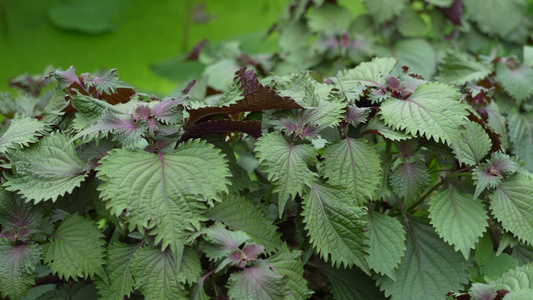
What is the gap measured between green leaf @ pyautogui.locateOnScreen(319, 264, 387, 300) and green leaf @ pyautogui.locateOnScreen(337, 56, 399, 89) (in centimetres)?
35

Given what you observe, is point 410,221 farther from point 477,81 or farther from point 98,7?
point 98,7

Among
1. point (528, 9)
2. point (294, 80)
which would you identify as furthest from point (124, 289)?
point (528, 9)

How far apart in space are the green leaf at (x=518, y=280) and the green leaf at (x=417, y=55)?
1.09 meters

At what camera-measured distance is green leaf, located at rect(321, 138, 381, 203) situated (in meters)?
0.84

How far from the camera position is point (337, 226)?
81 cm

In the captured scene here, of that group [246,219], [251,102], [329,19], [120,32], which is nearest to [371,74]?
[251,102]

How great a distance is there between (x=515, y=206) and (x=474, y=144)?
0.13m

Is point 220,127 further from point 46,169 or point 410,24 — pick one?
point 410,24

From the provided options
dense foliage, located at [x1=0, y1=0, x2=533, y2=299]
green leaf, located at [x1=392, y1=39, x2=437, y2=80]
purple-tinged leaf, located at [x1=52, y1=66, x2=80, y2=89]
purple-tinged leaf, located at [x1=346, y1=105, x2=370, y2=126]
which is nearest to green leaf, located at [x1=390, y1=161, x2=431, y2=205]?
dense foliage, located at [x1=0, y1=0, x2=533, y2=299]

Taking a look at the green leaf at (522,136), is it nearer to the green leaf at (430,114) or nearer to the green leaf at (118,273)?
the green leaf at (430,114)

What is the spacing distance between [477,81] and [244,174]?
765mm

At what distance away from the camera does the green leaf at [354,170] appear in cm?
84

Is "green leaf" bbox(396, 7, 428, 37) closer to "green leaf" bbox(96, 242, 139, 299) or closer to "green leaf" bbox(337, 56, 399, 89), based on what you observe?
"green leaf" bbox(337, 56, 399, 89)

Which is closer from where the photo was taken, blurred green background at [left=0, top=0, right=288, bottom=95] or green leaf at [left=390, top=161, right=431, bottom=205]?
green leaf at [left=390, top=161, right=431, bottom=205]
